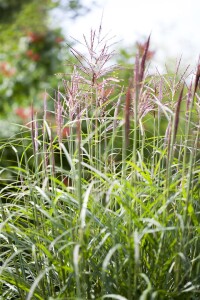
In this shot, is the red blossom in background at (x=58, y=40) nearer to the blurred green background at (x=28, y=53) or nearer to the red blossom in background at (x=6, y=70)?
the blurred green background at (x=28, y=53)

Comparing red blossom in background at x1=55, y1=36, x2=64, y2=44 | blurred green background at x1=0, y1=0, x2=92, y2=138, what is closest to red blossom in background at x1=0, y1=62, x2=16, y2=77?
blurred green background at x1=0, y1=0, x2=92, y2=138

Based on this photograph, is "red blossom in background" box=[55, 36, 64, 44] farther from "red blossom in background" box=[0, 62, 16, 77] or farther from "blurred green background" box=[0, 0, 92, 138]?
"red blossom in background" box=[0, 62, 16, 77]

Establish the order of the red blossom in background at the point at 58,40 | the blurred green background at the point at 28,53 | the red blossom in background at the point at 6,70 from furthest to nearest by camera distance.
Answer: the red blossom in background at the point at 58,40, the red blossom in background at the point at 6,70, the blurred green background at the point at 28,53

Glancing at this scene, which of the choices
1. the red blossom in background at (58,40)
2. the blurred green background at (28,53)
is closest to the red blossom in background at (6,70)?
the blurred green background at (28,53)

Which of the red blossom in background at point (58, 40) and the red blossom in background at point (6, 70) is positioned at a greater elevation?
the red blossom in background at point (58, 40)

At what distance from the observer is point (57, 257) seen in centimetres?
252

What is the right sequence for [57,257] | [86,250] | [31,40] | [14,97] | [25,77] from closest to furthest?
[86,250] < [57,257] < [14,97] < [25,77] < [31,40]

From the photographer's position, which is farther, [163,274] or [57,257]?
[57,257]

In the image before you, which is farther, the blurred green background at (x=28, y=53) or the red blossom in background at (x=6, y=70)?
the red blossom in background at (x=6, y=70)

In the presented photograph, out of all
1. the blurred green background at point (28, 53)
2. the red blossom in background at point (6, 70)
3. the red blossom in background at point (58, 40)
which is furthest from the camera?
the red blossom in background at point (58, 40)

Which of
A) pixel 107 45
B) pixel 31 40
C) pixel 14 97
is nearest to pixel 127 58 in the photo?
pixel 14 97

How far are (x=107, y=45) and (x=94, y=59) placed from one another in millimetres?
141

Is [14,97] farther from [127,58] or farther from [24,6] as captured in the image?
[24,6]

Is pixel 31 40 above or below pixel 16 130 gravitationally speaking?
above
